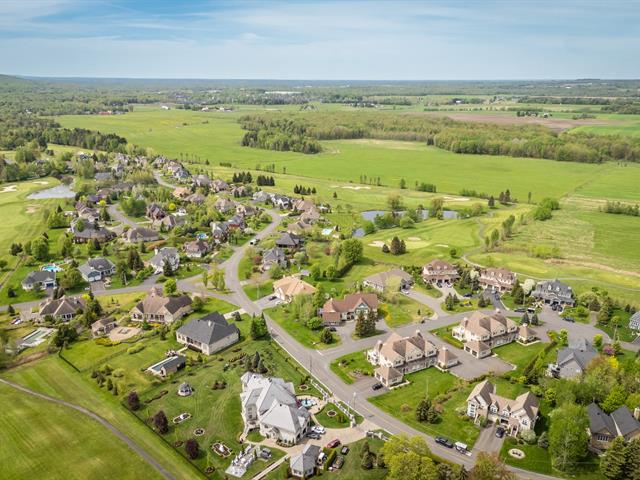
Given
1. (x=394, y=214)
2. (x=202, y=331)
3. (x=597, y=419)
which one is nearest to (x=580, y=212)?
→ (x=394, y=214)

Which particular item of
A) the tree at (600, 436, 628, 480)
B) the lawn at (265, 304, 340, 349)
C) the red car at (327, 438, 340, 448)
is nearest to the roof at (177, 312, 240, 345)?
the lawn at (265, 304, 340, 349)

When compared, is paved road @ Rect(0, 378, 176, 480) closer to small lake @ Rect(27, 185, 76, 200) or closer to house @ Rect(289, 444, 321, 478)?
house @ Rect(289, 444, 321, 478)

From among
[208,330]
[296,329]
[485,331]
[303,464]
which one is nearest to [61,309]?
[208,330]

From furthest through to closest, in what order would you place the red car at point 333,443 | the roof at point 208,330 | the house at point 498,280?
the house at point 498,280 → the roof at point 208,330 → the red car at point 333,443

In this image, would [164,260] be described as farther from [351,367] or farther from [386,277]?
[351,367]

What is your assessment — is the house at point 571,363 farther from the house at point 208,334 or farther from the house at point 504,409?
the house at point 208,334

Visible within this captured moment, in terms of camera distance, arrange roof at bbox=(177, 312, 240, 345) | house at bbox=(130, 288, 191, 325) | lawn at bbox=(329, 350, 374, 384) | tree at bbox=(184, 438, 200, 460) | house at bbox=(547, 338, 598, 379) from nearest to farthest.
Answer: tree at bbox=(184, 438, 200, 460) → house at bbox=(547, 338, 598, 379) → lawn at bbox=(329, 350, 374, 384) → roof at bbox=(177, 312, 240, 345) → house at bbox=(130, 288, 191, 325)

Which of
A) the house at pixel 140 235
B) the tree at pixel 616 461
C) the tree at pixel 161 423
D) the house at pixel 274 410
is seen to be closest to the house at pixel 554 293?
the tree at pixel 616 461
